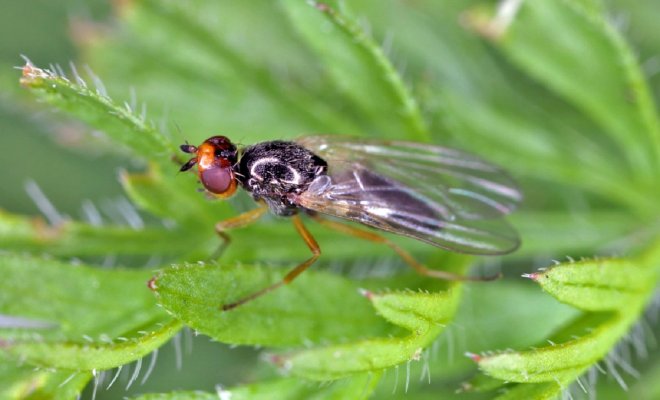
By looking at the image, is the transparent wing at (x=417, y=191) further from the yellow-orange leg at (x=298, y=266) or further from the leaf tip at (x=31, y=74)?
the leaf tip at (x=31, y=74)

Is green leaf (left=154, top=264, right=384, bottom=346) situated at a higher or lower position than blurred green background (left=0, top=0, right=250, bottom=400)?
lower

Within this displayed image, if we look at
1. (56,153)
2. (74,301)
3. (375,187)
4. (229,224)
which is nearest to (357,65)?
(375,187)

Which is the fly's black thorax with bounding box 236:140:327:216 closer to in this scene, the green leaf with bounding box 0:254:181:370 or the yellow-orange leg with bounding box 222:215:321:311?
the yellow-orange leg with bounding box 222:215:321:311

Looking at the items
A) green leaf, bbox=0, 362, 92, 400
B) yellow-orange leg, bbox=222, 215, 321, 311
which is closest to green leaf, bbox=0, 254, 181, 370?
green leaf, bbox=0, 362, 92, 400

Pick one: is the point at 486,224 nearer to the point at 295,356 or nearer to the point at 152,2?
the point at 295,356

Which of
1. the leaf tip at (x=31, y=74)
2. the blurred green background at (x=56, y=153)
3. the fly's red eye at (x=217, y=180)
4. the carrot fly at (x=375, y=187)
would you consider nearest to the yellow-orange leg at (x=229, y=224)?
the carrot fly at (x=375, y=187)

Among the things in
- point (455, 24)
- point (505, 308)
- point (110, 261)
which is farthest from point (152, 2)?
point (505, 308)

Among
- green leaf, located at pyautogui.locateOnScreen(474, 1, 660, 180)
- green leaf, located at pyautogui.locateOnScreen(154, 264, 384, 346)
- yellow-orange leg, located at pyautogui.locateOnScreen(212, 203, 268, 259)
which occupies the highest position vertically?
green leaf, located at pyautogui.locateOnScreen(474, 1, 660, 180)
